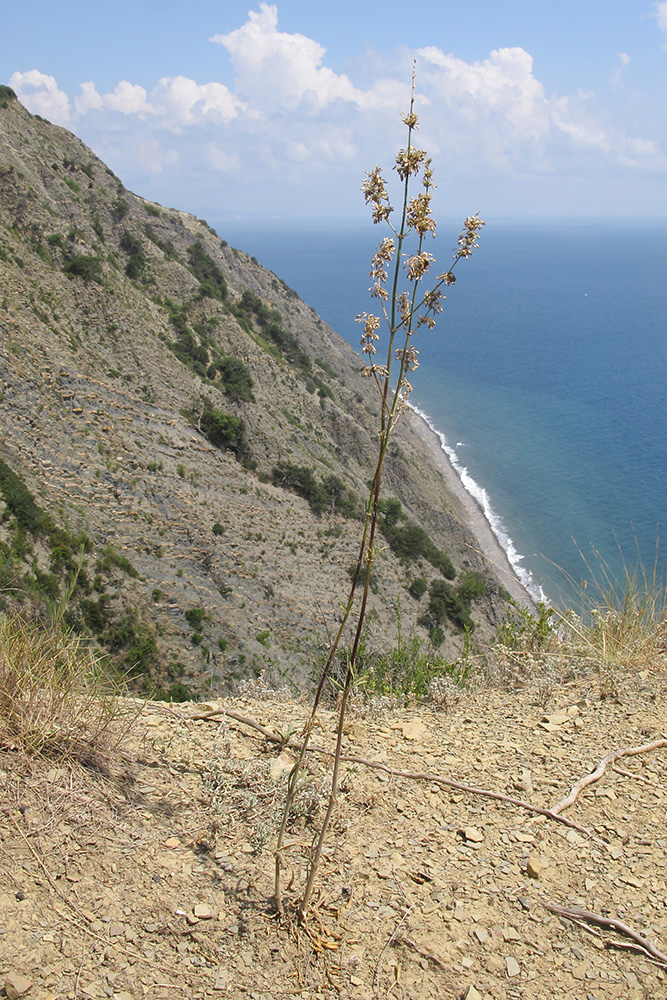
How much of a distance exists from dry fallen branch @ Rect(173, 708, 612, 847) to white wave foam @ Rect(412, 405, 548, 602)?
29342mm

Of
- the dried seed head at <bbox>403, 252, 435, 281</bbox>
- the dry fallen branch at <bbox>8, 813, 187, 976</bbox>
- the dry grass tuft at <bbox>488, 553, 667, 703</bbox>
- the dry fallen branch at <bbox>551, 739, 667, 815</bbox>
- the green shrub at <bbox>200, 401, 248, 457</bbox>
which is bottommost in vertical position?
the dry fallen branch at <bbox>8, 813, 187, 976</bbox>

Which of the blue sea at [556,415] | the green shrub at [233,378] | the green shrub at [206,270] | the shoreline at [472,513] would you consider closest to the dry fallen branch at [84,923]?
the blue sea at [556,415]

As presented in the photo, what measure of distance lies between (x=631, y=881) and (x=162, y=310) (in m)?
34.8

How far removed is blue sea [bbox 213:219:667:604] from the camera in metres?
42.2

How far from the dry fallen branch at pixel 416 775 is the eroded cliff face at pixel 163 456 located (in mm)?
4979

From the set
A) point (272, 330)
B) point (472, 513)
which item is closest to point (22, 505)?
point (272, 330)

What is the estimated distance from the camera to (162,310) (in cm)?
3372

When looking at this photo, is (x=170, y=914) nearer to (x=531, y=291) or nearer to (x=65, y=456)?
(x=65, y=456)

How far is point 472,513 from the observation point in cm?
4784

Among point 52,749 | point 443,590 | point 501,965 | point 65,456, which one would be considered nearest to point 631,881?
point 501,965

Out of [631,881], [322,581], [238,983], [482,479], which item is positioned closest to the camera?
[238,983]

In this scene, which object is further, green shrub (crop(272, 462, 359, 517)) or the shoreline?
the shoreline

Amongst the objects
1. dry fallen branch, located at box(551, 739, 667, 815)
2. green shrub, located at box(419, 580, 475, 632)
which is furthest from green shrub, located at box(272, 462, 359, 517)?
dry fallen branch, located at box(551, 739, 667, 815)

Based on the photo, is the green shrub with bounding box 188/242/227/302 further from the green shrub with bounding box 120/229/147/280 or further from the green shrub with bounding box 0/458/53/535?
the green shrub with bounding box 0/458/53/535
